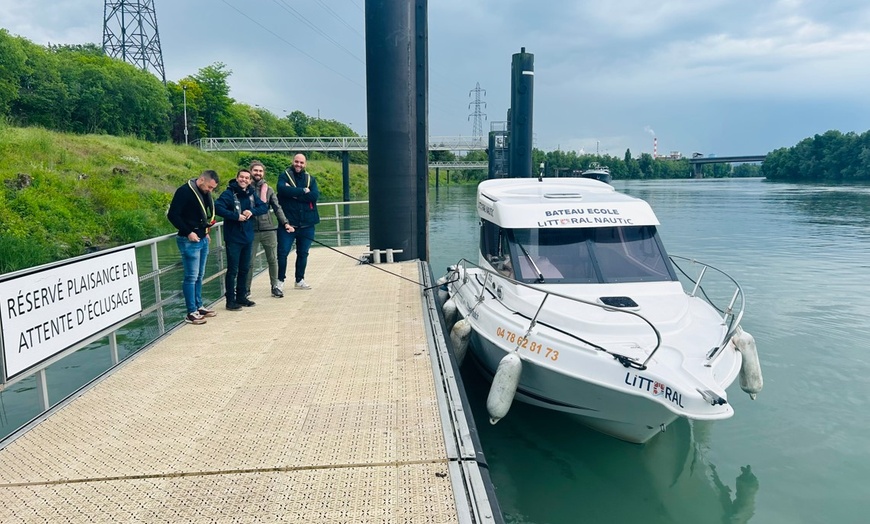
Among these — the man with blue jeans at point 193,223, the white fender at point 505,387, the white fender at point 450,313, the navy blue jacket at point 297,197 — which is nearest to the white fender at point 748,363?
the white fender at point 505,387

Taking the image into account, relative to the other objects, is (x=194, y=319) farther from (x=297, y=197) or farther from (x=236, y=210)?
(x=297, y=197)

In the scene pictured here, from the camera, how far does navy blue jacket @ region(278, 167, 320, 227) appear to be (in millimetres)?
8344

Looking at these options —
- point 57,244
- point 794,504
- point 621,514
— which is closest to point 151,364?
point 621,514

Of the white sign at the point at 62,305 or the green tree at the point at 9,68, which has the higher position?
the green tree at the point at 9,68

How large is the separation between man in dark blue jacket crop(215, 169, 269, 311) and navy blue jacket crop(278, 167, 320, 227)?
2.00 feet

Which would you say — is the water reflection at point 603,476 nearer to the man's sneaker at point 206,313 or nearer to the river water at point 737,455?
the river water at point 737,455

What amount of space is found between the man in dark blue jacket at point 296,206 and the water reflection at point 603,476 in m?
3.60

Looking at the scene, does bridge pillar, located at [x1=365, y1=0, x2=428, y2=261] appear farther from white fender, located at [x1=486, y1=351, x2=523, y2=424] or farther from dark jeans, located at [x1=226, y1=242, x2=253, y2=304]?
white fender, located at [x1=486, y1=351, x2=523, y2=424]

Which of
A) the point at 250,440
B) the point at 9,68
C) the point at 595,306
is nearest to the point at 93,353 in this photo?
the point at 250,440

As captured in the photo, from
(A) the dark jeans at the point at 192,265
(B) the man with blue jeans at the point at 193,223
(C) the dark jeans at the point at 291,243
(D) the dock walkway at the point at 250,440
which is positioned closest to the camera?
(D) the dock walkway at the point at 250,440

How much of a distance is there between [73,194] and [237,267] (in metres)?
19.8

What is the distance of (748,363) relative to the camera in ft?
19.3

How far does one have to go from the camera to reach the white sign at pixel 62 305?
4.20 meters

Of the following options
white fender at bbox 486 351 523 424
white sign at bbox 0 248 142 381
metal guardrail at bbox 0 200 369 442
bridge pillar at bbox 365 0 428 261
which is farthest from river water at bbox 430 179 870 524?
bridge pillar at bbox 365 0 428 261
